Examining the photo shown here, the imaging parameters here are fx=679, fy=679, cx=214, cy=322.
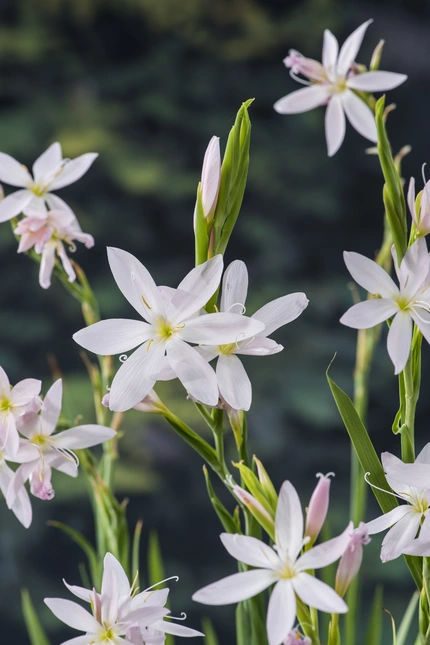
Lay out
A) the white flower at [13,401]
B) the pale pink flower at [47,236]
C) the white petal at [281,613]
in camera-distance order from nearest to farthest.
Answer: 1. the white petal at [281,613]
2. the white flower at [13,401]
3. the pale pink flower at [47,236]

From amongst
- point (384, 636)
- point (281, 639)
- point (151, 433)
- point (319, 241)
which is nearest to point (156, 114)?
point (319, 241)

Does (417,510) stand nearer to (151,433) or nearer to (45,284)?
(45,284)

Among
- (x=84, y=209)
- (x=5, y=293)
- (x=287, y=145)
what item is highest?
(x=287, y=145)

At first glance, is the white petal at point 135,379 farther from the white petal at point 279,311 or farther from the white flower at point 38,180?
the white flower at point 38,180

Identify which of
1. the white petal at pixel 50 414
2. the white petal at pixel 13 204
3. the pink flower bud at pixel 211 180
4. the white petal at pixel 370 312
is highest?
the white petal at pixel 13 204

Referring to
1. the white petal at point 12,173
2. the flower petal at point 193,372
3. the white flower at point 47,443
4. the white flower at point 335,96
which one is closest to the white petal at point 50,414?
the white flower at point 47,443

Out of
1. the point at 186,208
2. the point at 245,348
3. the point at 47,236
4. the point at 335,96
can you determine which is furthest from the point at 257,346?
the point at 186,208

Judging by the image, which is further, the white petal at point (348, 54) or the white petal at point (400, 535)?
the white petal at point (348, 54)

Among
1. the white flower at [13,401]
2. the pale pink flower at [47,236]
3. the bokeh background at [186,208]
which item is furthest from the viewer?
the bokeh background at [186,208]
